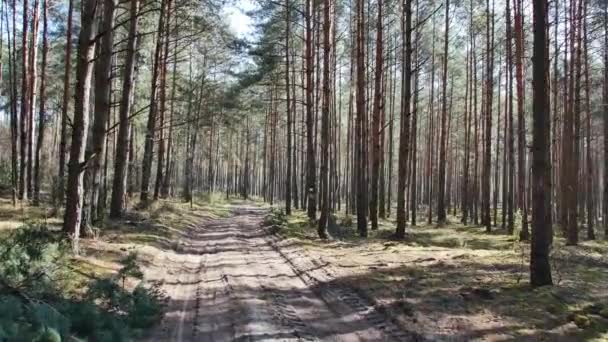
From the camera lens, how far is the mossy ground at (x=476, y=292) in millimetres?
6227

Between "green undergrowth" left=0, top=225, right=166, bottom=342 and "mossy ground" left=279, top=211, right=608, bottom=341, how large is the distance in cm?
335

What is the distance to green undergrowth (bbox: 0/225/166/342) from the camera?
4105 millimetres

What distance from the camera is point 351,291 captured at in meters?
8.34

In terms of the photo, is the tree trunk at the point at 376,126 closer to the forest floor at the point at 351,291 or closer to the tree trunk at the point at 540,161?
the forest floor at the point at 351,291

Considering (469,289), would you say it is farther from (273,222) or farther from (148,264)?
(273,222)

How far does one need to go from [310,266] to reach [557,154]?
28.4 metres

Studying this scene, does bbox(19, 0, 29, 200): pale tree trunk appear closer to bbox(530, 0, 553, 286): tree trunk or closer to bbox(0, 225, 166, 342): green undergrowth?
bbox(0, 225, 166, 342): green undergrowth

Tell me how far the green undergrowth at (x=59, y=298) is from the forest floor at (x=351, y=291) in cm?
35

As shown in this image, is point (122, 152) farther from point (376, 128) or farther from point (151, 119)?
point (376, 128)

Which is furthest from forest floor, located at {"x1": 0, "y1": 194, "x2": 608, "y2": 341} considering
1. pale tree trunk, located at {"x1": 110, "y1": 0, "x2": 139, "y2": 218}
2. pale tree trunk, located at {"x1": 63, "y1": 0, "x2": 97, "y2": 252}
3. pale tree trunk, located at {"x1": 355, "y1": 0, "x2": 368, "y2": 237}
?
pale tree trunk, located at {"x1": 355, "y1": 0, "x2": 368, "y2": 237}

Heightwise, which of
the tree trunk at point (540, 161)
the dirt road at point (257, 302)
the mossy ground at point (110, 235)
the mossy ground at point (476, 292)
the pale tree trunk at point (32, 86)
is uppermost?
the pale tree trunk at point (32, 86)

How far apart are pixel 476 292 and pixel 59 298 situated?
19.0 feet

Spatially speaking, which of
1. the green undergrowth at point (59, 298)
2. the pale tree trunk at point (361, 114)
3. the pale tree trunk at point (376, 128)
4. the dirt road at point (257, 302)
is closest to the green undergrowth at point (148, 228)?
the dirt road at point (257, 302)

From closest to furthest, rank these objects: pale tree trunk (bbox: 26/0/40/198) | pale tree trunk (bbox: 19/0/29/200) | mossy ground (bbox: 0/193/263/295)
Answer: mossy ground (bbox: 0/193/263/295) → pale tree trunk (bbox: 26/0/40/198) → pale tree trunk (bbox: 19/0/29/200)
